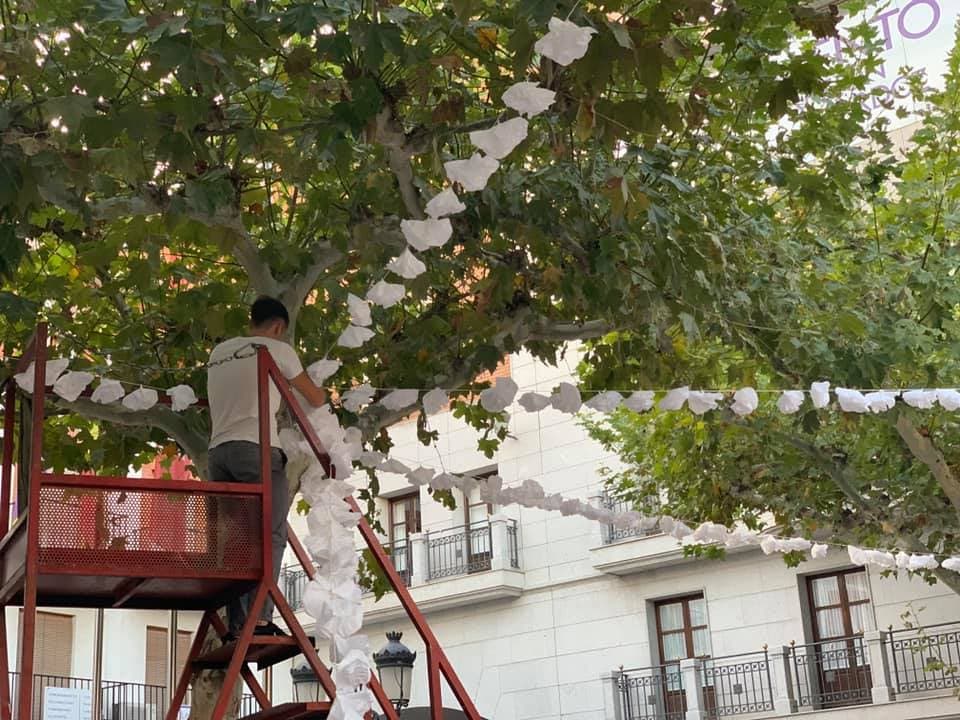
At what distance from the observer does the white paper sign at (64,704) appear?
2150cm

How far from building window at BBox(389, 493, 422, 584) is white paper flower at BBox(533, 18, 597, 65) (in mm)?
19575

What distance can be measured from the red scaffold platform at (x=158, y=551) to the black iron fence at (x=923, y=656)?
14.2 metres

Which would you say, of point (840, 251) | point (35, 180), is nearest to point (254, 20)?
point (35, 180)

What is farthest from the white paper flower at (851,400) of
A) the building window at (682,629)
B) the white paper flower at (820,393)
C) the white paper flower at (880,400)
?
the building window at (682,629)

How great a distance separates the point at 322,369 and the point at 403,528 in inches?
719

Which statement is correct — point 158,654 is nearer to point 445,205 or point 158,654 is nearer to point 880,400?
point 880,400

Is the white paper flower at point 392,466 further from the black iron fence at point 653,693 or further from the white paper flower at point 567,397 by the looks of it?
the black iron fence at point 653,693

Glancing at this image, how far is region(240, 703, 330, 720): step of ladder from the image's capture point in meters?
5.95

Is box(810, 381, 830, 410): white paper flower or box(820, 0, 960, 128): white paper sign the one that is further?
box(820, 0, 960, 128): white paper sign

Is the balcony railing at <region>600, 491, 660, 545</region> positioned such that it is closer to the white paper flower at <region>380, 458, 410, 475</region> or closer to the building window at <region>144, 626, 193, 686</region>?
the building window at <region>144, 626, 193, 686</region>

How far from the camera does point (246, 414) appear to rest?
6770mm

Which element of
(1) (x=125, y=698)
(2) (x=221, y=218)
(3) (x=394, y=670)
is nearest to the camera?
(2) (x=221, y=218)

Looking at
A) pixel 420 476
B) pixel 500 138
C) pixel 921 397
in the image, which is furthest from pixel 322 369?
pixel 921 397

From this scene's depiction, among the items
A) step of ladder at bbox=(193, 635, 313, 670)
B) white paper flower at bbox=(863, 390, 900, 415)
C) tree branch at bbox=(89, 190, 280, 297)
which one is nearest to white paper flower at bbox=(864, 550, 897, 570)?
white paper flower at bbox=(863, 390, 900, 415)
